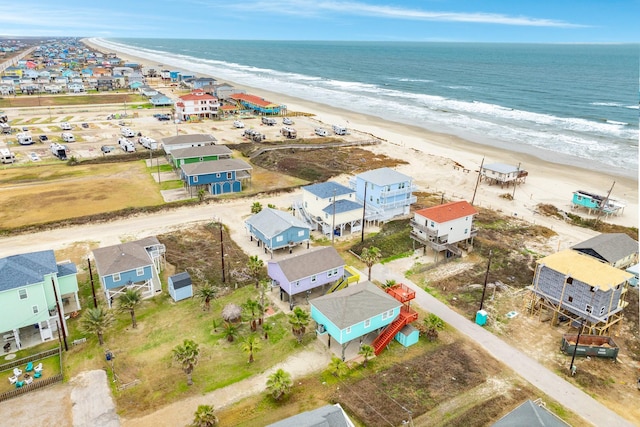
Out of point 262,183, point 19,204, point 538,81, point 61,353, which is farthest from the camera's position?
point 538,81

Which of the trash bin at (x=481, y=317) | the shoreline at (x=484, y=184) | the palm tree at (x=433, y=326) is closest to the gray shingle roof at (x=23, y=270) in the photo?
the palm tree at (x=433, y=326)

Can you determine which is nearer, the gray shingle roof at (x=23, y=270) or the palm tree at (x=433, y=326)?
the gray shingle roof at (x=23, y=270)

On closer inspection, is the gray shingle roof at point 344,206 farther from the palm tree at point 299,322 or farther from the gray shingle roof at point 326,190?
the palm tree at point 299,322

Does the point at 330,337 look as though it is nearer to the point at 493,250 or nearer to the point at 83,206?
the point at 493,250

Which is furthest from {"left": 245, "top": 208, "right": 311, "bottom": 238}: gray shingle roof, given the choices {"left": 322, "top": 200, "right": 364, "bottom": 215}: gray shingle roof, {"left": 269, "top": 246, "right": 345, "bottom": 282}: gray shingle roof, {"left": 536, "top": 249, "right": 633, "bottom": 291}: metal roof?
{"left": 536, "top": 249, "right": 633, "bottom": 291}: metal roof

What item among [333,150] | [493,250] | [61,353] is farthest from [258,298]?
[333,150]

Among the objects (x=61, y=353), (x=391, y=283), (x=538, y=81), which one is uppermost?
(x=538, y=81)
